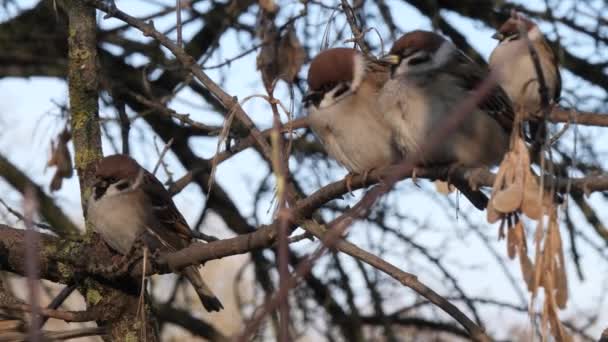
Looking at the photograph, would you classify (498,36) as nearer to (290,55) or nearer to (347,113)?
(290,55)

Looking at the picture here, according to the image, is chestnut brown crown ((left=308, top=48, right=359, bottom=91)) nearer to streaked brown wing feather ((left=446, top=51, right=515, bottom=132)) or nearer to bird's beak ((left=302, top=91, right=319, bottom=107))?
bird's beak ((left=302, top=91, right=319, bottom=107))

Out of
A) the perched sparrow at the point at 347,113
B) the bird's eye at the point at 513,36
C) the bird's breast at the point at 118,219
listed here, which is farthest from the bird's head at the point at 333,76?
the bird's eye at the point at 513,36

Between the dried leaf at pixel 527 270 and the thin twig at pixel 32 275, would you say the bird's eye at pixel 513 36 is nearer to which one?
the dried leaf at pixel 527 270

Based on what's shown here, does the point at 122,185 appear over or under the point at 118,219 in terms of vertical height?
over

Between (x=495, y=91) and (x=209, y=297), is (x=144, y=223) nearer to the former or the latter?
(x=209, y=297)

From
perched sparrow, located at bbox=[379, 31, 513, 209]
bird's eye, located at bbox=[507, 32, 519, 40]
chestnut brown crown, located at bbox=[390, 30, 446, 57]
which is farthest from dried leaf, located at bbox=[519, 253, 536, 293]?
bird's eye, located at bbox=[507, 32, 519, 40]

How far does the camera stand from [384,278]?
164 inches

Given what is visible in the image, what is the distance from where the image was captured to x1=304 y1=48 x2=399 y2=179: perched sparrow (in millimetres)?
2787

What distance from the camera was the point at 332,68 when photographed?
283 cm

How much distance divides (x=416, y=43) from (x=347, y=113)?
33cm

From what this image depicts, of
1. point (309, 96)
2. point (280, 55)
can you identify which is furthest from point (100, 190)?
point (309, 96)

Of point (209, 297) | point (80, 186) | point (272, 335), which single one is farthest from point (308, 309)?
point (80, 186)

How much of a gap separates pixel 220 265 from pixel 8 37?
98.6 inches

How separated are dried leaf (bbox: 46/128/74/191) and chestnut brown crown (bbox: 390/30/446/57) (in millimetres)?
1253
